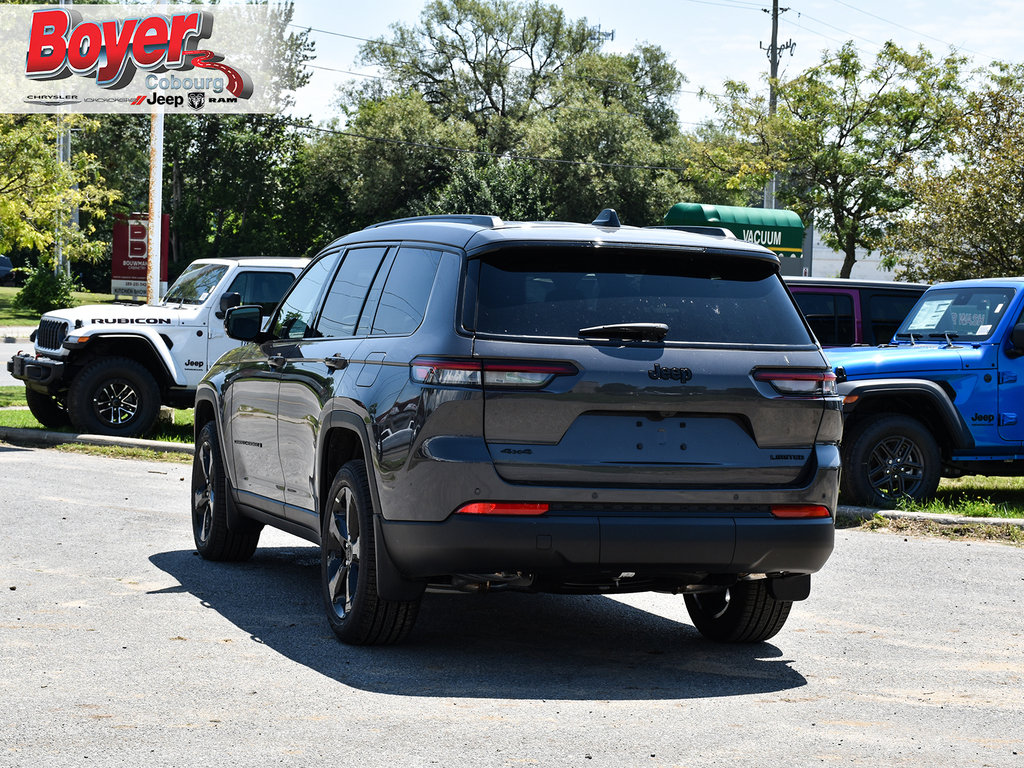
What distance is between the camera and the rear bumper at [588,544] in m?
5.42

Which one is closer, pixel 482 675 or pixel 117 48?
Result: pixel 482 675

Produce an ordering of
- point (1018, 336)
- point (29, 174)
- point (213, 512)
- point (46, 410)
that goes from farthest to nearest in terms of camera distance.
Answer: point (29, 174) < point (46, 410) < point (1018, 336) < point (213, 512)

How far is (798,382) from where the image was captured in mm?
5816

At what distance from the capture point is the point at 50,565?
7.98 meters

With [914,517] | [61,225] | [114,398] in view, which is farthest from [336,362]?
[61,225]

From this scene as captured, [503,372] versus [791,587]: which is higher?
[503,372]

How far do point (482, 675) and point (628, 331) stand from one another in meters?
1.56

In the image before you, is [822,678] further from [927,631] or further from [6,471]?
[6,471]

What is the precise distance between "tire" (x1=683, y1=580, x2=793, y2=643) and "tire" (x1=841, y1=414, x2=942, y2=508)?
4.99 metres

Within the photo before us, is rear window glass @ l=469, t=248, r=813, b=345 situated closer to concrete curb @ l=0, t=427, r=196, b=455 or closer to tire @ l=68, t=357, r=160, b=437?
concrete curb @ l=0, t=427, r=196, b=455

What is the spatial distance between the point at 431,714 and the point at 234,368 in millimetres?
3671

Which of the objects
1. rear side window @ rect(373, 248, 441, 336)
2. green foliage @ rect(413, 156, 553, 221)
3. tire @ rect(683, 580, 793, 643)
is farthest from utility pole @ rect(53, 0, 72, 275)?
tire @ rect(683, 580, 793, 643)

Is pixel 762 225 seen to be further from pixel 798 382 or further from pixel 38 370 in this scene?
pixel 798 382

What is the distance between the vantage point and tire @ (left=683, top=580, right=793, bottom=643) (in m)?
6.42
